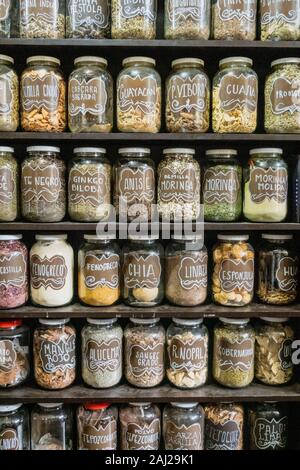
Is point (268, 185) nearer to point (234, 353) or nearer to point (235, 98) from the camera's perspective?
point (235, 98)

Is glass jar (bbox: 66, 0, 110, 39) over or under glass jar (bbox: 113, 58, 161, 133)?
over

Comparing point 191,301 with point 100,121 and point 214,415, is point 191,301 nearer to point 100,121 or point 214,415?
point 214,415

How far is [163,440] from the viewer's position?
168cm

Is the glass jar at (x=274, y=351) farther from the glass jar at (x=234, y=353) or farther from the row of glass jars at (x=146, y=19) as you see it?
the row of glass jars at (x=146, y=19)

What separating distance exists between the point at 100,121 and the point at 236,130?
48cm

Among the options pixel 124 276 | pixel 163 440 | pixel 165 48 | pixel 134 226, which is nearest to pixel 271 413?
pixel 163 440

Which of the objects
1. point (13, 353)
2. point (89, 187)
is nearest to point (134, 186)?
point (89, 187)

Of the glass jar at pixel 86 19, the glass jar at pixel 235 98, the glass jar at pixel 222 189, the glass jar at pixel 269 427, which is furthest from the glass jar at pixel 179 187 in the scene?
the glass jar at pixel 269 427

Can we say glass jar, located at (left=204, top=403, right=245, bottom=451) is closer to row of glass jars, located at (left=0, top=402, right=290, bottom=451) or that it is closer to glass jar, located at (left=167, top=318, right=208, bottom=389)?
row of glass jars, located at (left=0, top=402, right=290, bottom=451)

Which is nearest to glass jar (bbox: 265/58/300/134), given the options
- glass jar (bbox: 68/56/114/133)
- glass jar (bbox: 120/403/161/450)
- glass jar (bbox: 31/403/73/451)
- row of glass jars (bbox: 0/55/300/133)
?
row of glass jars (bbox: 0/55/300/133)

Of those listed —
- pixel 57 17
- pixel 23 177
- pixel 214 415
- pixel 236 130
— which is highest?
pixel 57 17

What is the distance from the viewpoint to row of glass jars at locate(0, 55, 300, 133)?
1.54 metres

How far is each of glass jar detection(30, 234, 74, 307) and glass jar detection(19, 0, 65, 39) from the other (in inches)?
28.0

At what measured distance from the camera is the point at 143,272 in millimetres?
1604
